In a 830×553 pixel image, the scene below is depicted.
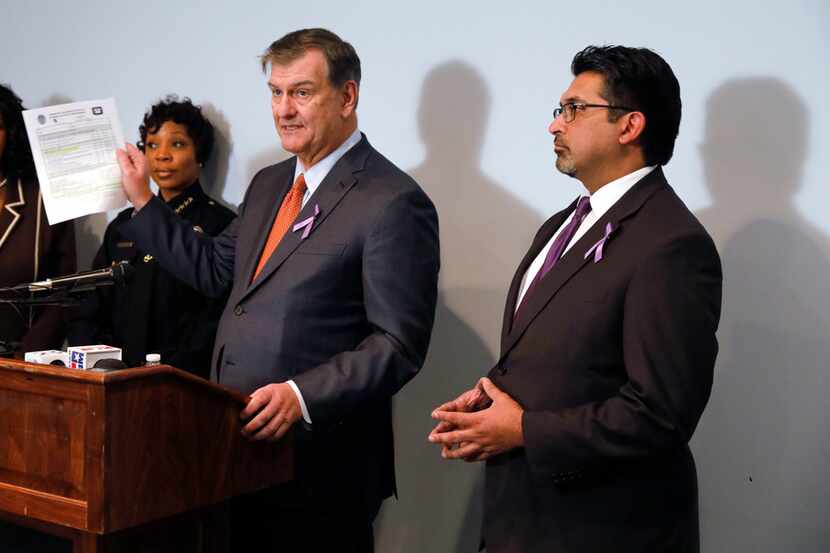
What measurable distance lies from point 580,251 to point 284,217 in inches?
34.2

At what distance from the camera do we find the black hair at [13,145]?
355 cm

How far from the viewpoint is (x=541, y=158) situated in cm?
295

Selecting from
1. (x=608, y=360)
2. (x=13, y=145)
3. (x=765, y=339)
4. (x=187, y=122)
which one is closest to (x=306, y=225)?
(x=608, y=360)

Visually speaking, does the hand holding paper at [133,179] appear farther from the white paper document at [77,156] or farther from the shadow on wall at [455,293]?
the shadow on wall at [455,293]

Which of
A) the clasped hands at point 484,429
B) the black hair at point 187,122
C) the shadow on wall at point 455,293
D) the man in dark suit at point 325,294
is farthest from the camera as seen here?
the black hair at point 187,122

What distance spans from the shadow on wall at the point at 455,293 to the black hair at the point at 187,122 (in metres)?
0.89

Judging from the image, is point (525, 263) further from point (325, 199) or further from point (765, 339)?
point (765, 339)

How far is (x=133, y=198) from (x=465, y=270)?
1.09 m

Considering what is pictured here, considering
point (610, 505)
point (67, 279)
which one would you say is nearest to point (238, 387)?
point (67, 279)

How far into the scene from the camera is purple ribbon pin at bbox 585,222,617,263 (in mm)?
1957

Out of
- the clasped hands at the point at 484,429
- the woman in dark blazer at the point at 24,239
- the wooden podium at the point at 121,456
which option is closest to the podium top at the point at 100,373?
the wooden podium at the point at 121,456

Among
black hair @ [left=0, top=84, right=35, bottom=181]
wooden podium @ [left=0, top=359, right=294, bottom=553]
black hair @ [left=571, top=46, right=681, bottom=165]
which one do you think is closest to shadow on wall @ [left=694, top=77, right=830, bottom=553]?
black hair @ [left=571, top=46, right=681, bottom=165]

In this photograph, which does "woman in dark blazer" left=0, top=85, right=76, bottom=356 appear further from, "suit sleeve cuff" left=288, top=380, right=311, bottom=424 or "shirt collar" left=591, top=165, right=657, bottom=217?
"shirt collar" left=591, top=165, right=657, bottom=217

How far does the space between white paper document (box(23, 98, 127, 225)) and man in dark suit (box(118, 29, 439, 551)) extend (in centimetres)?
6
